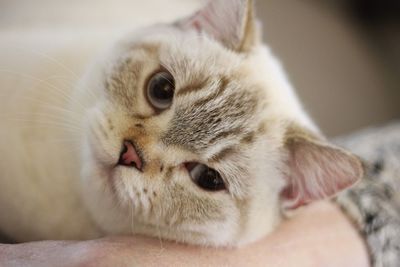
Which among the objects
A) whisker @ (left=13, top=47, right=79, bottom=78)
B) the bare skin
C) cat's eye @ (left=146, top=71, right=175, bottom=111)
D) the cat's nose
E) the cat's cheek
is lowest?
the bare skin

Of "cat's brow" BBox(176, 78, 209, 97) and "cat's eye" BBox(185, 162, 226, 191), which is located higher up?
"cat's brow" BBox(176, 78, 209, 97)

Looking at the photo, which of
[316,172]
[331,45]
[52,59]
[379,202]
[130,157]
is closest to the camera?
[130,157]

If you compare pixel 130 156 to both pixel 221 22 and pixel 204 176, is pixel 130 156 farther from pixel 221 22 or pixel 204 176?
pixel 221 22

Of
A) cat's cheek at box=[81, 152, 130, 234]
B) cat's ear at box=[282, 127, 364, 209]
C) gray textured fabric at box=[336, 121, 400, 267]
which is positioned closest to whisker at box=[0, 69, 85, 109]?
cat's cheek at box=[81, 152, 130, 234]

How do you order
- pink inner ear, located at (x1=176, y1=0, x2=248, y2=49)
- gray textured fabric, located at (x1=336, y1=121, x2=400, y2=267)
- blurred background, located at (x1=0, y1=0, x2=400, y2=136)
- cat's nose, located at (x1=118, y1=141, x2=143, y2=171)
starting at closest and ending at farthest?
cat's nose, located at (x1=118, y1=141, x2=143, y2=171) < pink inner ear, located at (x1=176, y1=0, x2=248, y2=49) < gray textured fabric, located at (x1=336, y1=121, x2=400, y2=267) < blurred background, located at (x1=0, y1=0, x2=400, y2=136)

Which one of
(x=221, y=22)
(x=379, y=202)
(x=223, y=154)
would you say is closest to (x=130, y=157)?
(x=223, y=154)

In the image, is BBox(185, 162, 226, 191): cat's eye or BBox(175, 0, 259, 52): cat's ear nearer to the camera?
BBox(185, 162, 226, 191): cat's eye

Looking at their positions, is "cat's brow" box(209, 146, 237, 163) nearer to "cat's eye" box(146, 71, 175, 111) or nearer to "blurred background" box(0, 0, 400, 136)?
"cat's eye" box(146, 71, 175, 111)
